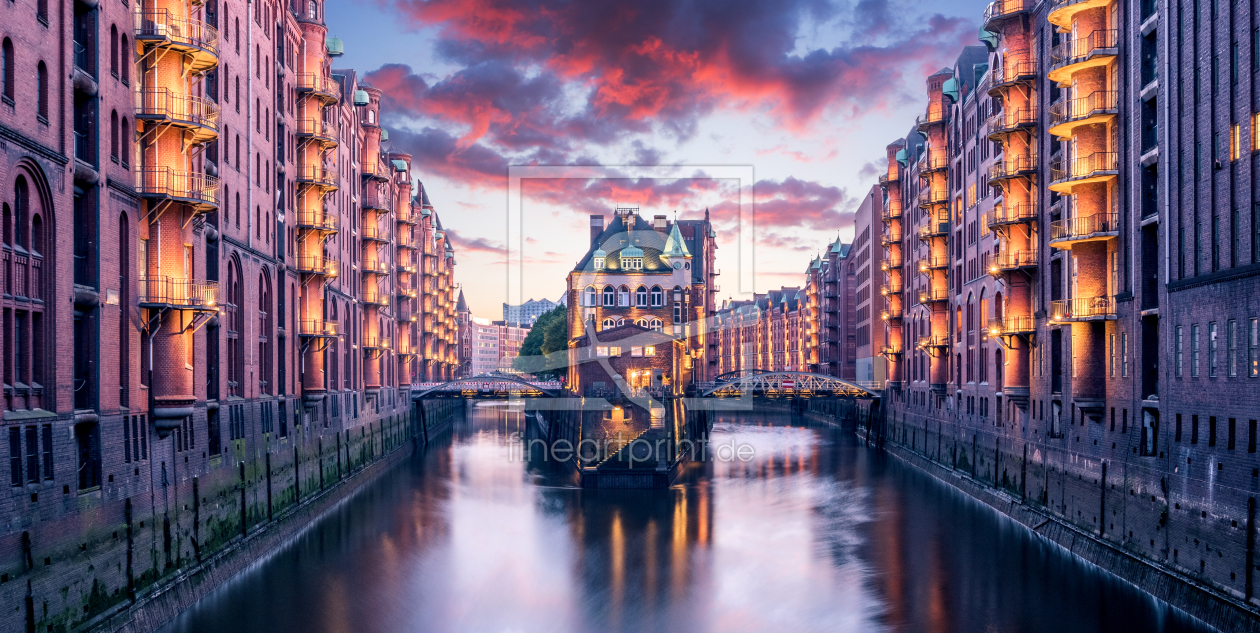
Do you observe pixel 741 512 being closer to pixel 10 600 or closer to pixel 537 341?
pixel 10 600

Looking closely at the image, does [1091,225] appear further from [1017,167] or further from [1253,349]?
[1253,349]

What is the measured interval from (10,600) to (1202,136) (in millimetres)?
28828

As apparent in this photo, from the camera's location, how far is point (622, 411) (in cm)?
6631

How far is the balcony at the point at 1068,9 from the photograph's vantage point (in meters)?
34.0

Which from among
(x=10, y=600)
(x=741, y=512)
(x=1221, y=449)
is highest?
(x=1221, y=449)

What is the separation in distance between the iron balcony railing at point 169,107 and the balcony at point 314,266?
19175mm

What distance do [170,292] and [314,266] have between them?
65.9 ft

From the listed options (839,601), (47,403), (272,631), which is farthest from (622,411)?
(47,403)

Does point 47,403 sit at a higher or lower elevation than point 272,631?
higher

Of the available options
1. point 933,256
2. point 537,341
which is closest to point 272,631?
point 933,256

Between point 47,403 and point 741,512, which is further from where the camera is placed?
point 741,512

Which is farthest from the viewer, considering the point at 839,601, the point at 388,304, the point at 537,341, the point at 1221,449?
the point at 537,341

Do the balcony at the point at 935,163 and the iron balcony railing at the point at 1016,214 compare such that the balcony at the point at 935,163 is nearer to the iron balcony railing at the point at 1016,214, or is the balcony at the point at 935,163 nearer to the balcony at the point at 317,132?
the iron balcony railing at the point at 1016,214

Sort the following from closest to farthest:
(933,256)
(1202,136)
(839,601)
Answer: (1202,136)
(839,601)
(933,256)
